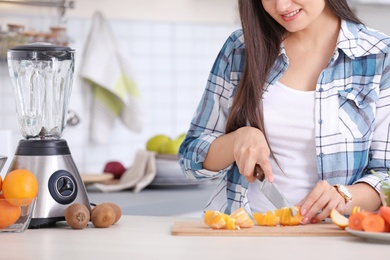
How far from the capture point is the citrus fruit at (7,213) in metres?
1.80

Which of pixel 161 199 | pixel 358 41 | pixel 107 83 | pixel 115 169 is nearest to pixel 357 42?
pixel 358 41

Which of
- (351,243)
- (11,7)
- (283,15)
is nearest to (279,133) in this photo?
(283,15)

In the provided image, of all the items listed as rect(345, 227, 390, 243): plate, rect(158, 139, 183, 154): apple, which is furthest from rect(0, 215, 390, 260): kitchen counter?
rect(158, 139, 183, 154): apple

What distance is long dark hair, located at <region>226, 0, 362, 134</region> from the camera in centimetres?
206

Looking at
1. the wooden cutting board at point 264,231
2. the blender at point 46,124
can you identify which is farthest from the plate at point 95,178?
the wooden cutting board at point 264,231

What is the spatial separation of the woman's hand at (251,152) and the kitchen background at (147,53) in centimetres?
169

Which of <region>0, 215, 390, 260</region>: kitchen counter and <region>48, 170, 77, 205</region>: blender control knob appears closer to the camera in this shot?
<region>0, 215, 390, 260</region>: kitchen counter

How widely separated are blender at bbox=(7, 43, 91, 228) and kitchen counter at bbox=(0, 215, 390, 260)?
0.12 metres

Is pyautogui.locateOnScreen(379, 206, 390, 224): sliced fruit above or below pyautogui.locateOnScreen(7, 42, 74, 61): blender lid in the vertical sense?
below

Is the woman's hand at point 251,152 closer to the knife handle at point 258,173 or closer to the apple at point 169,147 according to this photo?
the knife handle at point 258,173

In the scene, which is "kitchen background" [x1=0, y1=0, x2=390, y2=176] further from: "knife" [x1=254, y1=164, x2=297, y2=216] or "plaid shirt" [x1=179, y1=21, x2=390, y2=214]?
"knife" [x1=254, y1=164, x2=297, y2=216]

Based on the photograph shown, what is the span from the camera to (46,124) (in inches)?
83.3

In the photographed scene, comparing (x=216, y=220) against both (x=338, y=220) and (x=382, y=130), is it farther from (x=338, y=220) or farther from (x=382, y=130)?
(x=382, y=130)

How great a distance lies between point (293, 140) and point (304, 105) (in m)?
0.08
